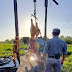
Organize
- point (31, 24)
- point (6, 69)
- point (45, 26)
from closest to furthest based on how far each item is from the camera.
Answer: point (6, 69)
point (45, 26)
point (31, 24)

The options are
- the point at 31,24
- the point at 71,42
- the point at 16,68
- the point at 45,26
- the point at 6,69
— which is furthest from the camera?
the point at 71,42

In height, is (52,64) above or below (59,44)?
below

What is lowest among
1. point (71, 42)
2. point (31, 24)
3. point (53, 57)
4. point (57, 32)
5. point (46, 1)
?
point (71, 42)

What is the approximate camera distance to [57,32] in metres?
2.61

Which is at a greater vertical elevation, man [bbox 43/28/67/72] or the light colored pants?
man [bbox 43/28/67/72]

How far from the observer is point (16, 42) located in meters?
4.82

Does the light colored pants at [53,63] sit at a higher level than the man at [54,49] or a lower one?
lower


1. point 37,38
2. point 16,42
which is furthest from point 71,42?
point 16,42

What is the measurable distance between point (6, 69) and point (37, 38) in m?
2.85

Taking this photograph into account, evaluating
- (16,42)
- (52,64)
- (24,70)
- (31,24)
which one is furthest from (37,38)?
(52,64)

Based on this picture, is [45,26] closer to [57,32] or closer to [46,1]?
[46,1]

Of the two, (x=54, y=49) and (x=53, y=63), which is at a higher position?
(x=54, y=49)

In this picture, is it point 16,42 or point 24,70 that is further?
point 16,42

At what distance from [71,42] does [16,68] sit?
26438 millimetres
